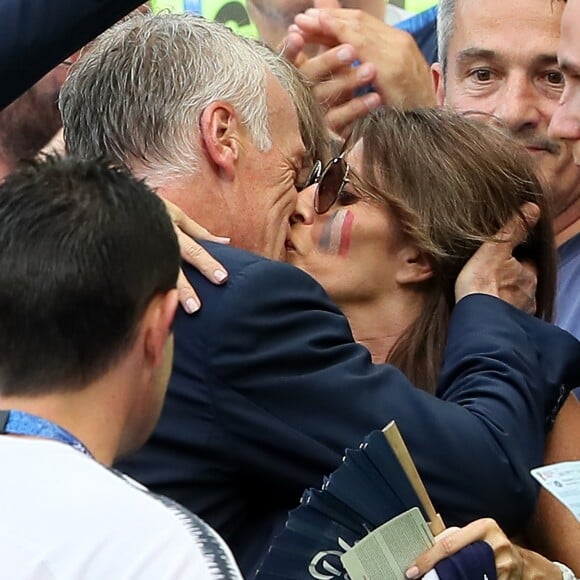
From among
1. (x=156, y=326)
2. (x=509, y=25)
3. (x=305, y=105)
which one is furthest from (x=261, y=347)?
(x=509, y=25)

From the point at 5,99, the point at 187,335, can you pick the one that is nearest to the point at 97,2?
the point at 5,99

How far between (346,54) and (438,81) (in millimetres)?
747

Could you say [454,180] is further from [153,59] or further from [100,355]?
[100,355]

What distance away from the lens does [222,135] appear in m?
2.64

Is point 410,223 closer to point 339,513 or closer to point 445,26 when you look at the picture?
point 339,513

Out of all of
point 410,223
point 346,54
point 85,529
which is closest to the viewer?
point 85,529

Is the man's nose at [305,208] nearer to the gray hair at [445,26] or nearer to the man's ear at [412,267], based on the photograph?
the man's ear at [412,267]

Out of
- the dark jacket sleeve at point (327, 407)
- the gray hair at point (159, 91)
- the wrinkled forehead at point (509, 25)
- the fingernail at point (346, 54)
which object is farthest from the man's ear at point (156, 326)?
the wrinkled forehead at point (509, 25)

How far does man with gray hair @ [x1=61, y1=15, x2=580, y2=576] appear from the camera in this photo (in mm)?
2223

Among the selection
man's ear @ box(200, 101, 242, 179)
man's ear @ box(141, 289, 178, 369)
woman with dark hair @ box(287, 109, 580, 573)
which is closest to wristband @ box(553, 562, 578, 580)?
woman with dark hair @ box(287, 109, 580, 573)

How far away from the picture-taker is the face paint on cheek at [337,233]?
281cm

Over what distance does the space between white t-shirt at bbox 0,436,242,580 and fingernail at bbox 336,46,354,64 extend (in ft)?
7.23

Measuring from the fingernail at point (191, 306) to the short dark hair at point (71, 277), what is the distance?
1.49 feet

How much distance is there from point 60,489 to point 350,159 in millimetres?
1486
